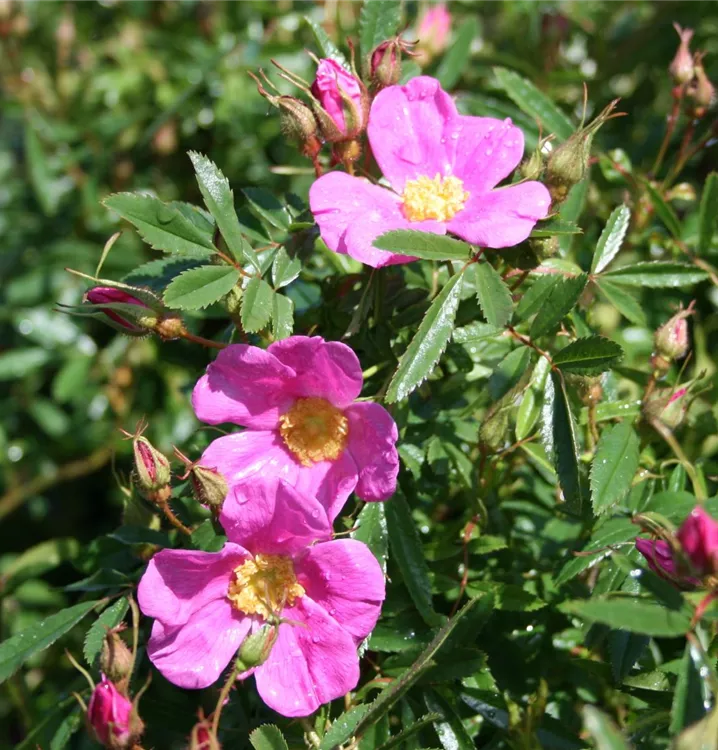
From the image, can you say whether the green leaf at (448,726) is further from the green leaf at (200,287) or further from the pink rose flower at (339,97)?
the pink rose flower at (339,97)

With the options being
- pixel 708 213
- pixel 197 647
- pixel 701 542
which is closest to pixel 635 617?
pixel 701 542

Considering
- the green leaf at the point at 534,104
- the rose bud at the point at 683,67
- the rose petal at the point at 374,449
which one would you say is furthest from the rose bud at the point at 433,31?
the rose petal at the point at 374,449

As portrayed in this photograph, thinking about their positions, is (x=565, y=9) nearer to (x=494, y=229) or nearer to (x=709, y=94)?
(x=709, y=94)

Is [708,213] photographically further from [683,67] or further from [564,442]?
[564,442]

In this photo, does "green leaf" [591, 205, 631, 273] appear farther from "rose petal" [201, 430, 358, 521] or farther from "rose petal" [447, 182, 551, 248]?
"rose petal" [201, 430, 358, 521]

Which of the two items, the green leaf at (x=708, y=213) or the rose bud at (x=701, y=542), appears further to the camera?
the green leaf at (x=708, y=213)

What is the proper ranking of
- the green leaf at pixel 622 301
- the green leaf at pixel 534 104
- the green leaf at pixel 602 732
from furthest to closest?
the green leaf at pixel 534 104, the green leaf at pixel 622 301, the green leaf at pixel 602 732
